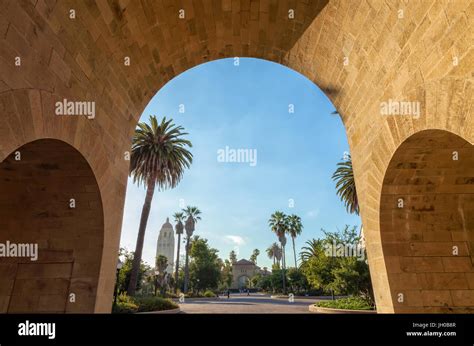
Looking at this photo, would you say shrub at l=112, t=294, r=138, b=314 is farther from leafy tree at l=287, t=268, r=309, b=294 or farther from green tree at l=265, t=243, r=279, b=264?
green tree at l=265, t=243, r=279, b=264

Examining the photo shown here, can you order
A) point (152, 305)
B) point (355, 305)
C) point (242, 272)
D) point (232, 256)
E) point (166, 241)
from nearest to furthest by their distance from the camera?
point (355, 305), point (152, 305), point (242, 272), point (232, 256), point (166, 241)

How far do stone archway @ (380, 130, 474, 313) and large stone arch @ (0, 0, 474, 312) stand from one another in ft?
0.83

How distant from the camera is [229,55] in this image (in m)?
7.97

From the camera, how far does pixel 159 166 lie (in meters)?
24.7

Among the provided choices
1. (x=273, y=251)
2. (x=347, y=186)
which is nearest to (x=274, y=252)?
(x=273, y=251)

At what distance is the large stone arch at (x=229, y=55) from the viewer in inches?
132

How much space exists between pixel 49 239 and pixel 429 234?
7724mm

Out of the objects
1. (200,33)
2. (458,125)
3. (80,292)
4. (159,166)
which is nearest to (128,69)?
(200,33)

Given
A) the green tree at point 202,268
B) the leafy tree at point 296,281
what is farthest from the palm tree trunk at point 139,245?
the leafy tree at point 296,281

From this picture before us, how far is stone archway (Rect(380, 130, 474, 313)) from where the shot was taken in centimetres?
556

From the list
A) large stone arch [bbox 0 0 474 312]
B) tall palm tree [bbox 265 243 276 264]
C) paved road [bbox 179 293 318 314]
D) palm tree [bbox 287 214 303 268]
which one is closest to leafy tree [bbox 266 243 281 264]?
tall palm tree [bbox 265 243 276 264]

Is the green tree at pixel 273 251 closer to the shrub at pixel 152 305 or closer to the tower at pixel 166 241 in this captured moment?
the tower at pixel 166 241

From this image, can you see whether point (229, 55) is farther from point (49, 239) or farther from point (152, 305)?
point (152, 305)

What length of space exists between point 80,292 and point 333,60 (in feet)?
24.0
